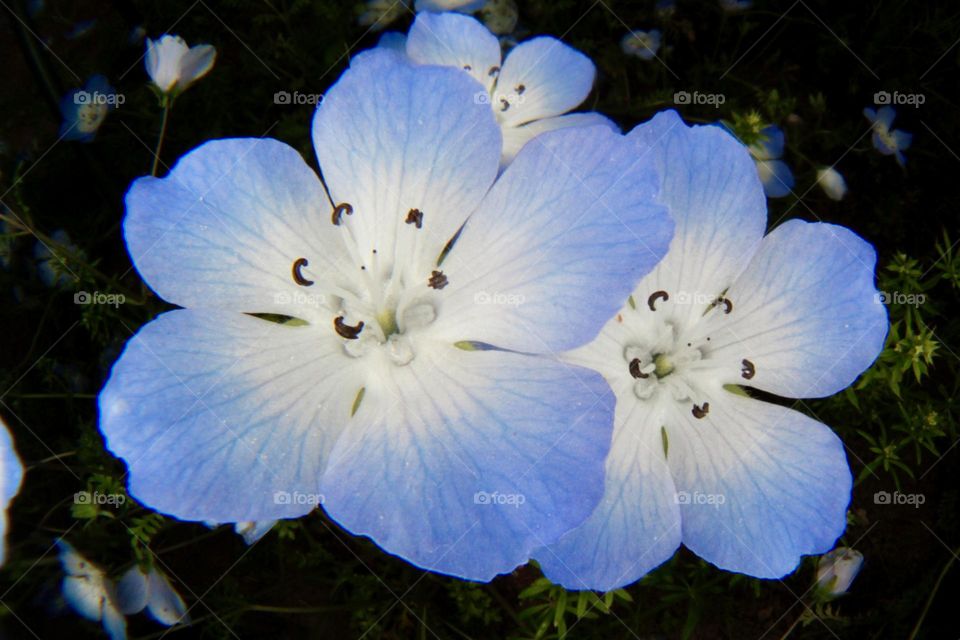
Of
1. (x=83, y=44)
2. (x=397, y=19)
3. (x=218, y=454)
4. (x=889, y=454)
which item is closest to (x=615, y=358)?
(x=218, y=454)

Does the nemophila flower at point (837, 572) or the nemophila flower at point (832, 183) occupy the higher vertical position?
the nemophila flower at point (832, 183)

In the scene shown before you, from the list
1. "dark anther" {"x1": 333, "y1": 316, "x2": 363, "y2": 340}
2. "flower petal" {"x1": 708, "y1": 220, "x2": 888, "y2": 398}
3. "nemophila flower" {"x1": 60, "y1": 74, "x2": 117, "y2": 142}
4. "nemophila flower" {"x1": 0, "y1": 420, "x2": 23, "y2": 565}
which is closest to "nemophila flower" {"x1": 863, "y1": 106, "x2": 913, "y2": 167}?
"flower petal" {"x1": 708, "y1": 220, "x2": 888, "y2": 398}

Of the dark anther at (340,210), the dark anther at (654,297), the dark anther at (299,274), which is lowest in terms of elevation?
the dark anther at (654,297)

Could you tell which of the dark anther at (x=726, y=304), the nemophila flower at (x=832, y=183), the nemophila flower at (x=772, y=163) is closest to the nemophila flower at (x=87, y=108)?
the dark anther at (x=726, y=304)

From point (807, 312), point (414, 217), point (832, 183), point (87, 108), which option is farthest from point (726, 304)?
point (87, 108)

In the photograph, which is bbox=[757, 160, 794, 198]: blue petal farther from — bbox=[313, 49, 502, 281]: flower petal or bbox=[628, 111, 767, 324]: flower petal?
bbox=[313, 49, 502, 281]: flower petal

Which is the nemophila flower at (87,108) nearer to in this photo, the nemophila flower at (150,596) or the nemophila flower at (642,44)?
the nemophila flower at (150,596)
